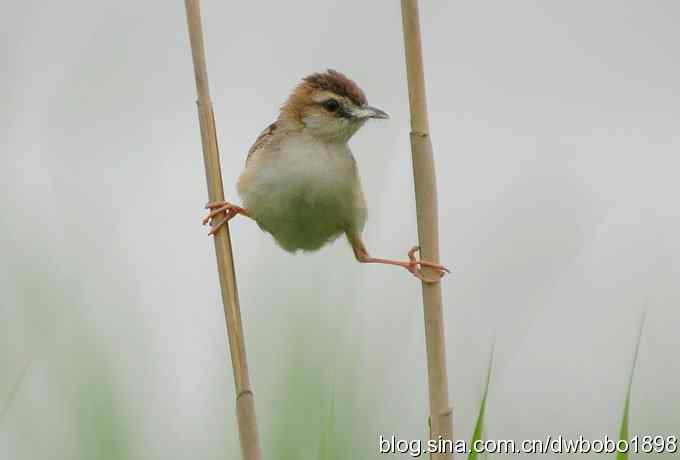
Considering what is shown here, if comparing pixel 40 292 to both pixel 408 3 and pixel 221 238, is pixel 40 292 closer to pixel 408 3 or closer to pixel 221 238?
pixel 221 238

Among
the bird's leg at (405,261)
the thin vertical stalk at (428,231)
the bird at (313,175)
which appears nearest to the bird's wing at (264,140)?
the bird at (313,175)

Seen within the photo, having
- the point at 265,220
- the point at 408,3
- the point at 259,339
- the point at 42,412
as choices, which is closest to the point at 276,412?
the point at 259,339

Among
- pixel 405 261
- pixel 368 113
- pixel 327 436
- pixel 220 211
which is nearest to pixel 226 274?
pixel 220 211

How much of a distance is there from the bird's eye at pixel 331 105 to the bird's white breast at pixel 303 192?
0.37 ft

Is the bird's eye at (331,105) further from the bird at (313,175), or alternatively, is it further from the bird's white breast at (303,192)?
the bird's white breast at (303,192)

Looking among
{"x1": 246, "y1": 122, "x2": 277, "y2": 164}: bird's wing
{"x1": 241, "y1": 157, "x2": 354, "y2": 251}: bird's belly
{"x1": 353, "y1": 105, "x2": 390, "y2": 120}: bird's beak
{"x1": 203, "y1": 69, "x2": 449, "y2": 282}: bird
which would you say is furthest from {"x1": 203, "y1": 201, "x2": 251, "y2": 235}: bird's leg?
{"x1": 353, "y1": 105, "x2": 390, "y2": 120}: bird's beak

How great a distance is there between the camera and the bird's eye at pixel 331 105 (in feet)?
7.81

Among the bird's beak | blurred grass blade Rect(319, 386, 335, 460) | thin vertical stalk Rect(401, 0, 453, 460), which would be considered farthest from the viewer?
the bird's beak

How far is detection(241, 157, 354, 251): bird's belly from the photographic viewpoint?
2207 millimetres

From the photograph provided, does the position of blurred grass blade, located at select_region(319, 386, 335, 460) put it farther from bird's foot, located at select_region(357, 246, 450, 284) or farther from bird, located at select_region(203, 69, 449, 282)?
bird, located at select_region(203, 69, 449, 282)

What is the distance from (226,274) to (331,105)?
89cm

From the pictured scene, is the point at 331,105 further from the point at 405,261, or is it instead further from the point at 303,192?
the point at 405,261

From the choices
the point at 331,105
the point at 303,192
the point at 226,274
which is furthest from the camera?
the point at 331,105

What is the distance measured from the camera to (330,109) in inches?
94.1
